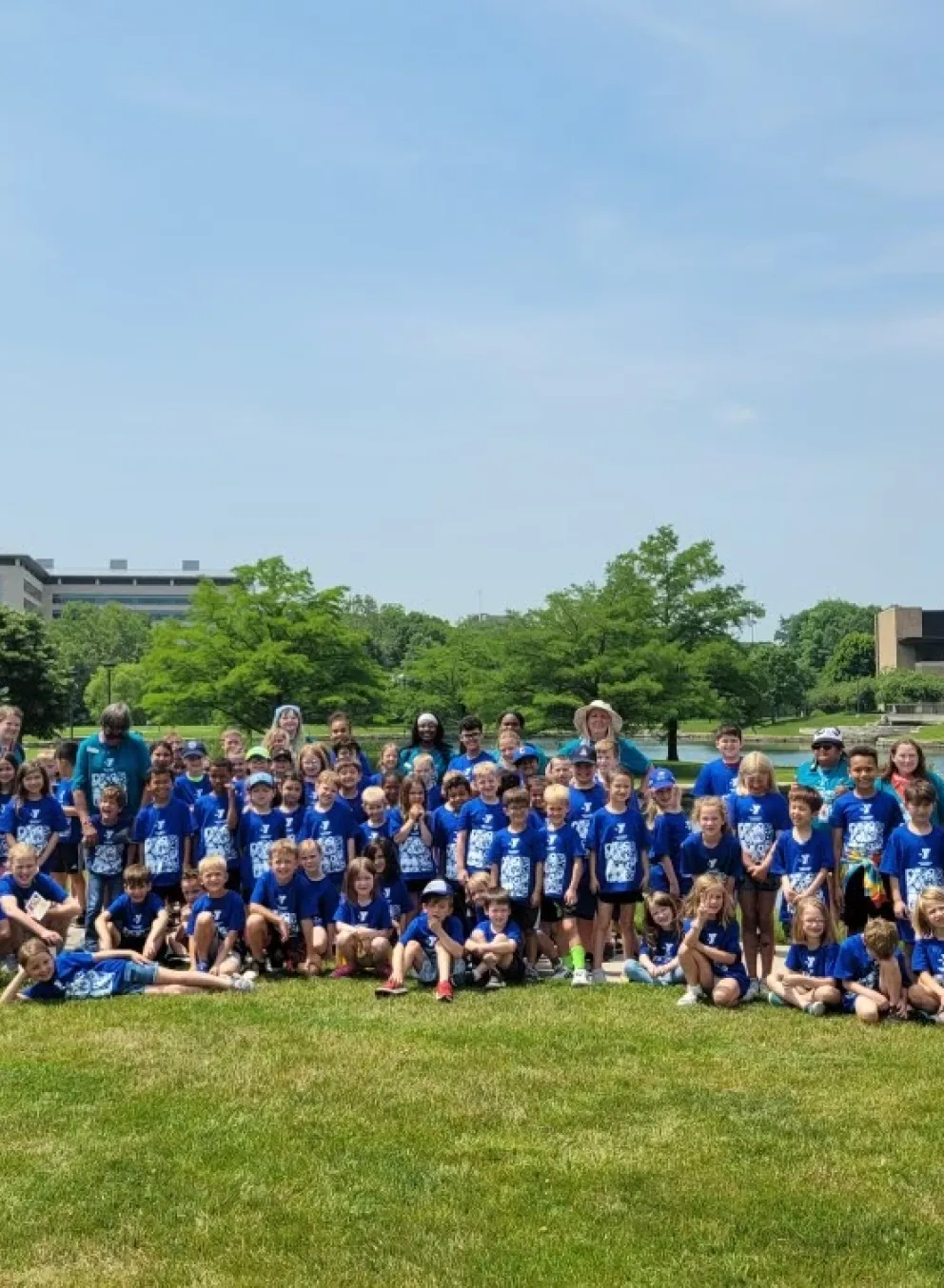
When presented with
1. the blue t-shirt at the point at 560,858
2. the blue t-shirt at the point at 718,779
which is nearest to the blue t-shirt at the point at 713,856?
the blue t-shirt at the point at 560,858

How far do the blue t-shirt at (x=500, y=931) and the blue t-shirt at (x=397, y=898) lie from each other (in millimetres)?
755

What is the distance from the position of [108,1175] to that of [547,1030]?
313 cm

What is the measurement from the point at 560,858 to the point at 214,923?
103 inches

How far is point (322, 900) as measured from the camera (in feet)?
32.3

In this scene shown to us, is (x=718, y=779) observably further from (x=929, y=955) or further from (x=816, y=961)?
(x=929, y=955)

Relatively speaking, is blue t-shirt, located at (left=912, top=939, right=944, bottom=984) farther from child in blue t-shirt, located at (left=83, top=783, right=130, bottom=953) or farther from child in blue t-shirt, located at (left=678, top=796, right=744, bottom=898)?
child in blue t-shirt, located at (left=83, top=783, right=130, bottom=953)

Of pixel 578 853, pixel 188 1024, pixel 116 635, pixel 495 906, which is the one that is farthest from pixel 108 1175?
pixel 116 635

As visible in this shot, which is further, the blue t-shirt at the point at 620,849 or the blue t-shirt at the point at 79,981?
the blue t-shirt at the point at 620,849

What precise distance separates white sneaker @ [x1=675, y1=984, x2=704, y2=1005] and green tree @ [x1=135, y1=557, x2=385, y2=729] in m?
33.0

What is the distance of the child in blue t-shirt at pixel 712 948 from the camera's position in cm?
862

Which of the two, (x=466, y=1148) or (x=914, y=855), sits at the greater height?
(x=914, y=855)

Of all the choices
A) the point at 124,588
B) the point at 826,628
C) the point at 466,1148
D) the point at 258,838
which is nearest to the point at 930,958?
the point at 466,1148

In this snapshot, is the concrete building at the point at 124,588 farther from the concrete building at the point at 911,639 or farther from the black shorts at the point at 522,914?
the black shorts at the point at 522,914

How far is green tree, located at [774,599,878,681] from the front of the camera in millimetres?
144125
